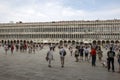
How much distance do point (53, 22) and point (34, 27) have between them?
30.6 ft

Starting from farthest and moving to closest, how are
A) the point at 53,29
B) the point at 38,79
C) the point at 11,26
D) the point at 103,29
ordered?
the point at 11,26 → the point at 53,29 → the point at 103,29 → the point at 38,79

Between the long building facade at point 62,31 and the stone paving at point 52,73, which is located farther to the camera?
the long building facade at point 62,31

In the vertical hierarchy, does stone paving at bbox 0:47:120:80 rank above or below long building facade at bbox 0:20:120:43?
below

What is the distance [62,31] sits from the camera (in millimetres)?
112500

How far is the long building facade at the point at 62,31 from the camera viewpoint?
342ft

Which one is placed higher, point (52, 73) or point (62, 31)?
point (62, 31)

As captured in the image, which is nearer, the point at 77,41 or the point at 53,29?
the point at 77,41

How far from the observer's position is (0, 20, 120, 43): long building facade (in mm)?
104250

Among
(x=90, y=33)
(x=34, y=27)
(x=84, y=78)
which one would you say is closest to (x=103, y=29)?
(x=90, y=33)

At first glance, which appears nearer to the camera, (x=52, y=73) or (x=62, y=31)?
(x=52, y=73)

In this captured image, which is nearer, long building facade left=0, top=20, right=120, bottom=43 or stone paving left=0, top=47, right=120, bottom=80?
stone paving left=0, top=47, right=120, bottom=80

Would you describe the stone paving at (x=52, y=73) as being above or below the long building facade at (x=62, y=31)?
below

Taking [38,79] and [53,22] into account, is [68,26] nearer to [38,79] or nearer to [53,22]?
[53,22]

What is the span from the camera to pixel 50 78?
40.4 ft
